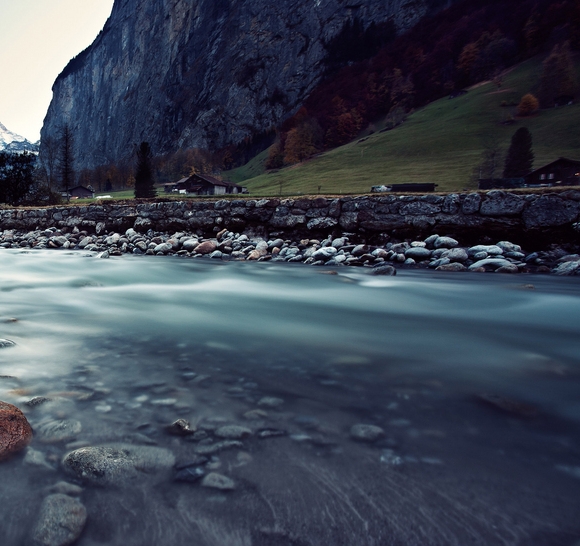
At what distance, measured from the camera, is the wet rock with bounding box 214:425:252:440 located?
6.15 feet

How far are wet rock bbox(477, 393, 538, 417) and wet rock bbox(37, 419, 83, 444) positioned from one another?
232 centimetres

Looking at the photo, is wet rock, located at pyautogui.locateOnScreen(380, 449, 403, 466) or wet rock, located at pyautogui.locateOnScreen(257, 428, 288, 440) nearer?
wet rock, located at pyautogui.locateOnScreen(380, 449, 403, 466)

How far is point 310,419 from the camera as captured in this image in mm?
2059

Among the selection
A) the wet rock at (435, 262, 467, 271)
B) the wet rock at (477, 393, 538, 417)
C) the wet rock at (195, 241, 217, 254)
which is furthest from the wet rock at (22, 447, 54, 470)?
the wet rock at (195, 241, 217, 254)

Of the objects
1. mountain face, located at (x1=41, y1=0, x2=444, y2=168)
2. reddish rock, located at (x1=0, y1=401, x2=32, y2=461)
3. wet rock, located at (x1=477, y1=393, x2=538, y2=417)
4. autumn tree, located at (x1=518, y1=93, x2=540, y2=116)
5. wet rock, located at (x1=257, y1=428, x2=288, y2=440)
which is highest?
mountain face, located at (x1=41, y1=0, x2=444, y2=168)

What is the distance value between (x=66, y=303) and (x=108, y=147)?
149695 mm

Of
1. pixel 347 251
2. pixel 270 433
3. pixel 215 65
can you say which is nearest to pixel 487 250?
pixel 347 251

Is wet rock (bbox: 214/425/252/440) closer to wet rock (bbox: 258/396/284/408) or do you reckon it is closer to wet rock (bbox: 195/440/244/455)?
Answer: wet rock (bbox: 195/440/244/455)

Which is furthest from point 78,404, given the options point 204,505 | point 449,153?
point 449,153

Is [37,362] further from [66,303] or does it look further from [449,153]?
[449,153]

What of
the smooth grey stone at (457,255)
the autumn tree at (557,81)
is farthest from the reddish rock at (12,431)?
the autumn tree at (557,81)

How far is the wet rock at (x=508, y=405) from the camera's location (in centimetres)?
216

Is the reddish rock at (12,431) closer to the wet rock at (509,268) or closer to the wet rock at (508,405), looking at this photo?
the wet rock at (508,405)

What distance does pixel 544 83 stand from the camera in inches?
2746
